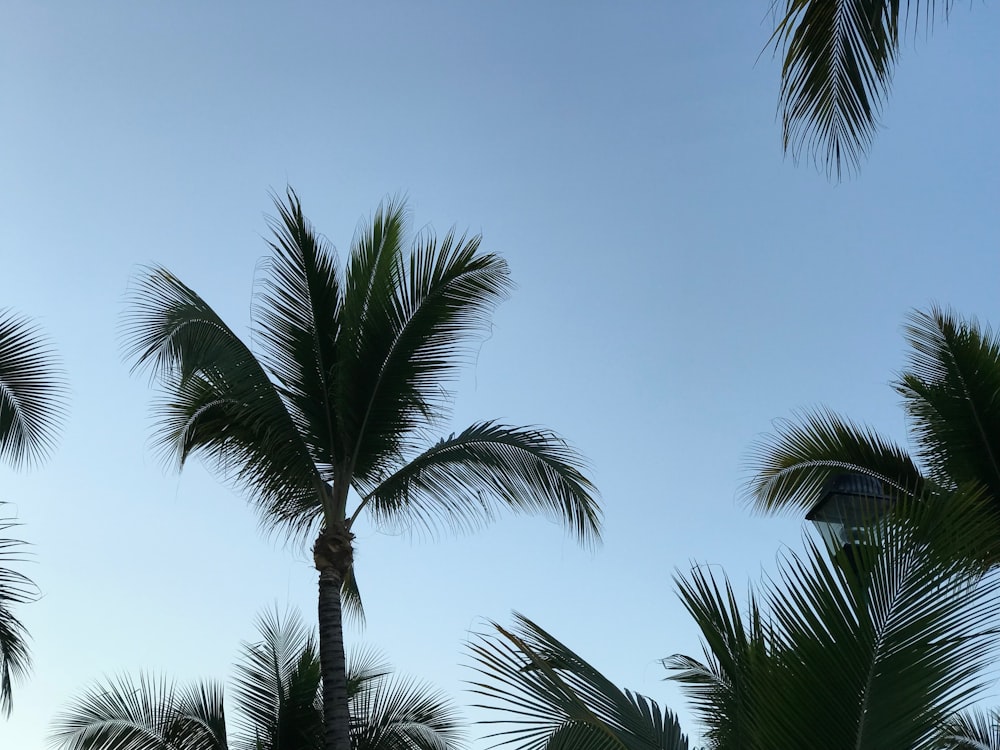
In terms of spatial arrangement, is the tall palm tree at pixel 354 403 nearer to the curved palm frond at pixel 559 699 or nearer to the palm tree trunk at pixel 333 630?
the palm tree trunk at pixel 333 630

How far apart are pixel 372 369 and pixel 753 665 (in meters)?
7.46

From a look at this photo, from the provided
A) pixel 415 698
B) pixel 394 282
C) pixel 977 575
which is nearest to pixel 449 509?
pixel 394 282

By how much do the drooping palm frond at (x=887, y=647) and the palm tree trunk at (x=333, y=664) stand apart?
23.0ft

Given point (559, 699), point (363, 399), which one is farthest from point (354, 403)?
point (559, 699)

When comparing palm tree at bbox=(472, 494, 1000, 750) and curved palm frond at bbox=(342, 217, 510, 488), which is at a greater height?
curved palm frond at bbox=(342, 217, 510, 488)

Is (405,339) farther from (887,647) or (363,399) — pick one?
(887,647)

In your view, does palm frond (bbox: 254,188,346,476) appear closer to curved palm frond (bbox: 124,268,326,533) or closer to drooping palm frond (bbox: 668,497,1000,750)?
curved palm frond (bbox: 124,268,326,533)

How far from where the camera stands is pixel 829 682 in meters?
3.68

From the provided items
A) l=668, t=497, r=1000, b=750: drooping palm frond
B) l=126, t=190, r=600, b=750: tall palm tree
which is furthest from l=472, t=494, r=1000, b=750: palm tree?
l=126, t=190, r=600, b=750: tall palm tree

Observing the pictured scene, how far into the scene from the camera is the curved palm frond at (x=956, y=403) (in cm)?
1080

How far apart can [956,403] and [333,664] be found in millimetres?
6887

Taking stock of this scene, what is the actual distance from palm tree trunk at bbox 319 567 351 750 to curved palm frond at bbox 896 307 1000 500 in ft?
20.9

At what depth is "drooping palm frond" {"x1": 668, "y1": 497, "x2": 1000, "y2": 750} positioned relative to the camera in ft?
11.9

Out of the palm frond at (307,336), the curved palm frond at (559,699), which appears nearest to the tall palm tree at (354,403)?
the palm frond at (307,336)
